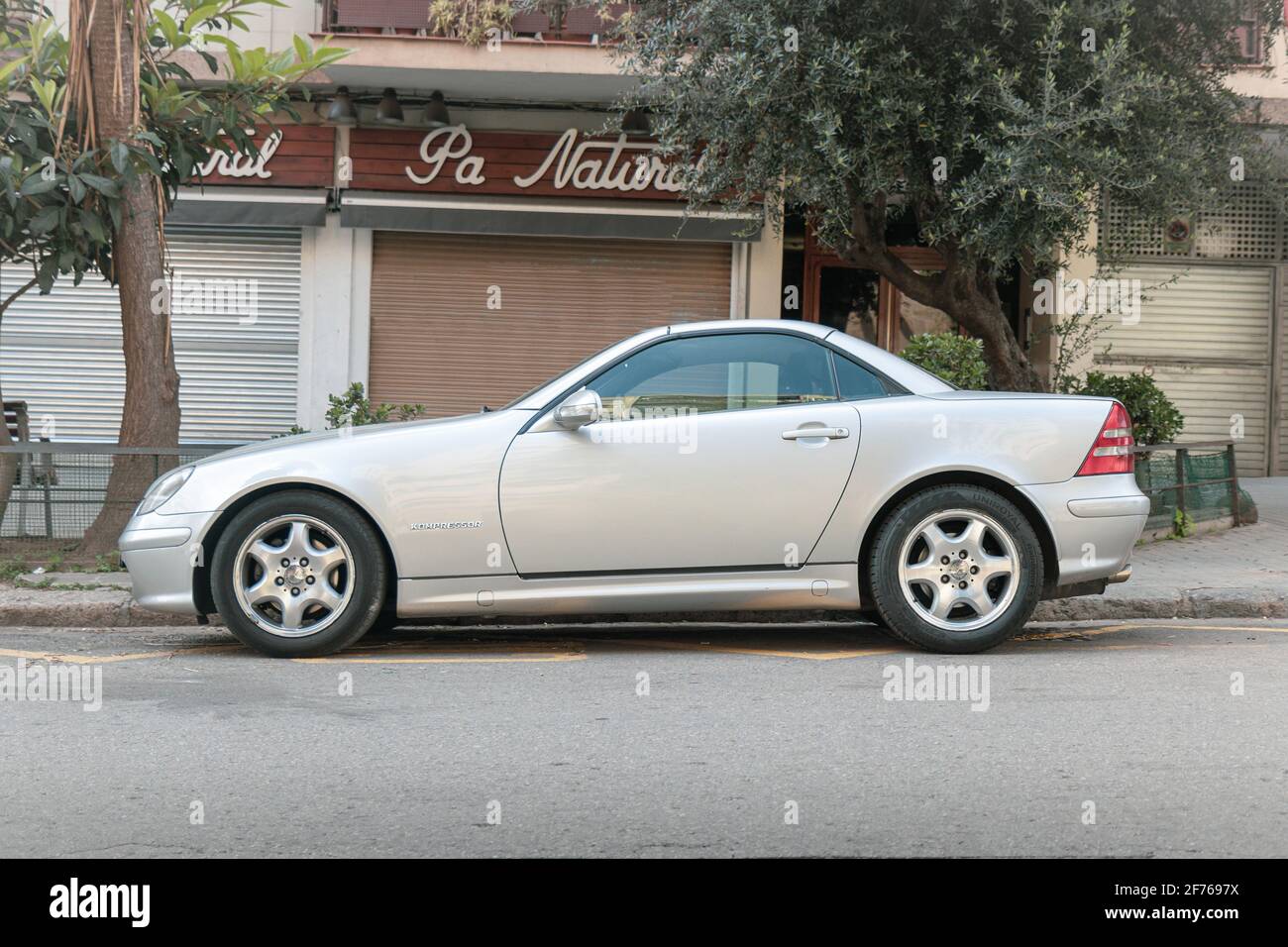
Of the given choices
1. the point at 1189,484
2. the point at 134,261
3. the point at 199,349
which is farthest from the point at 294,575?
the point at 199,349

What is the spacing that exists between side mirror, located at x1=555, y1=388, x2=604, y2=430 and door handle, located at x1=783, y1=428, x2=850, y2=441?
85cm

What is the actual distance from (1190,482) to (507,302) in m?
7.57

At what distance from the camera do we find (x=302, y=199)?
51.2ft

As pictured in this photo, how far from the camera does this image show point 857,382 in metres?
6.68

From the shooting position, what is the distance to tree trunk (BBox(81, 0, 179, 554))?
964 centimetres

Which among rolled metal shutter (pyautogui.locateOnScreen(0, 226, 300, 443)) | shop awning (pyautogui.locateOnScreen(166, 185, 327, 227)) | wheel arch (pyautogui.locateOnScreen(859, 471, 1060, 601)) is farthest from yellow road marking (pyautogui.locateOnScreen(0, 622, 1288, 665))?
rolled metal shutter (pyautogui.locateOnScreen(0, 226, 300, 443))

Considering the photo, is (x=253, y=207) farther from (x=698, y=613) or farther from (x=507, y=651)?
(x=507, y=651)

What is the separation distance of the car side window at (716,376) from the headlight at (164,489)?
1.90 metres

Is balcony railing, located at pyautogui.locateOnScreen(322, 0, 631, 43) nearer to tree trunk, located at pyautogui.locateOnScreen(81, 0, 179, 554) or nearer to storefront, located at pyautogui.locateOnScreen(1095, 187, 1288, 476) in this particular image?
tree trunk, located at pyautogui.locateOnScreen(81, 0, 179, 554)

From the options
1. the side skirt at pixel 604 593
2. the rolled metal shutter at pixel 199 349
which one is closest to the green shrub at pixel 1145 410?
the side skirt at pixel 604 593

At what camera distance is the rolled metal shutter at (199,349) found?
1598 centimetres

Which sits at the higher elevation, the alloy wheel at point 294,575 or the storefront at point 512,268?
the storefront at point 512,268

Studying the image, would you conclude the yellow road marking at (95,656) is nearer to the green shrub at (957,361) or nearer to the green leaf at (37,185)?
the green leaf at (37,185)
